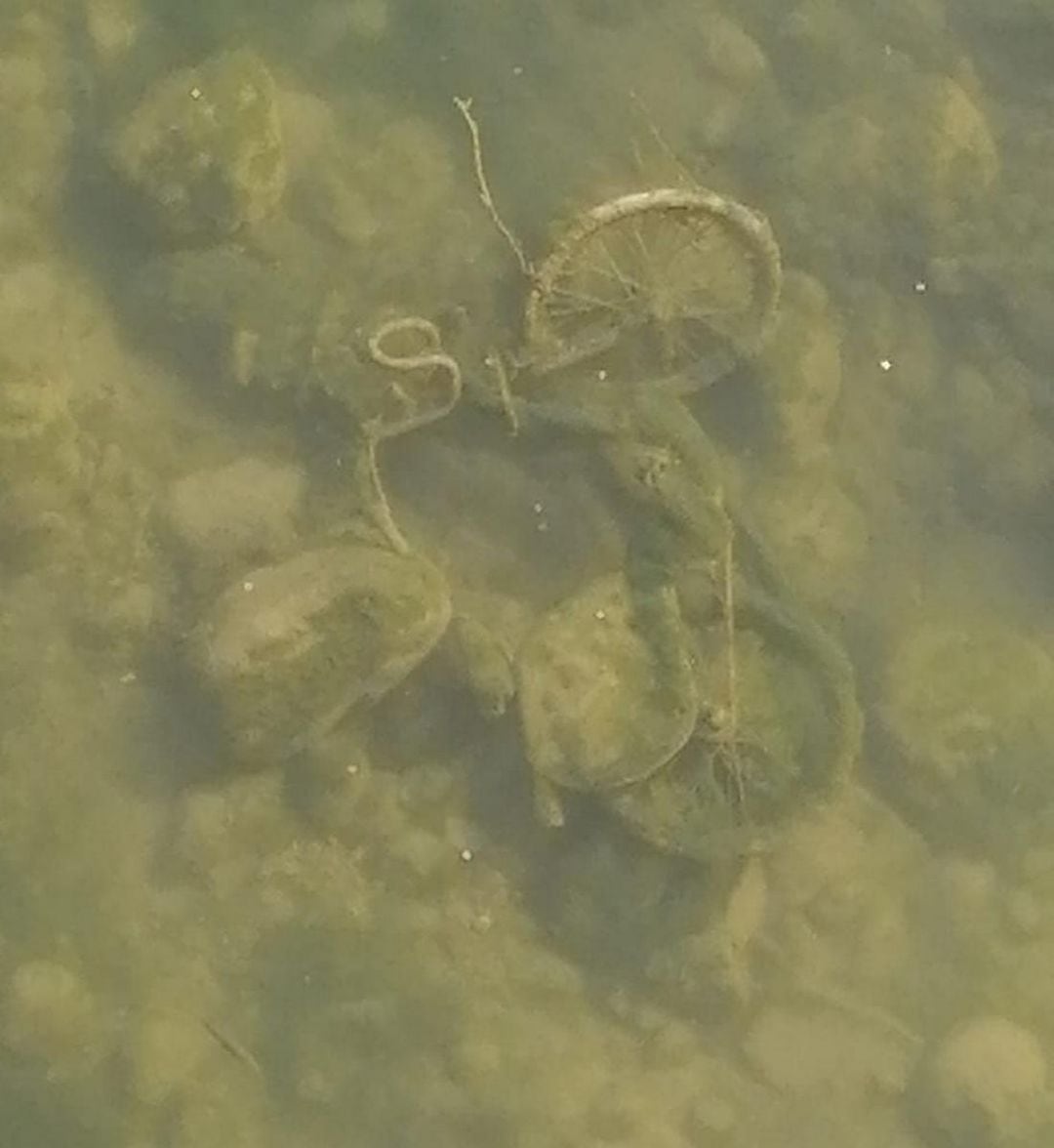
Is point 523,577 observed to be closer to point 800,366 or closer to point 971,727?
point 800,366

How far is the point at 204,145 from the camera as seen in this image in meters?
3.28

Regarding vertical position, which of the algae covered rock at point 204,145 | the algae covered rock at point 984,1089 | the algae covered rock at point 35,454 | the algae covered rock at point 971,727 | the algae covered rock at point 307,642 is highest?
the algae covered rock at point 204,145

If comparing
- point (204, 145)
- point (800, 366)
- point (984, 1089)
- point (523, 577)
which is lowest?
point (984, 1089)

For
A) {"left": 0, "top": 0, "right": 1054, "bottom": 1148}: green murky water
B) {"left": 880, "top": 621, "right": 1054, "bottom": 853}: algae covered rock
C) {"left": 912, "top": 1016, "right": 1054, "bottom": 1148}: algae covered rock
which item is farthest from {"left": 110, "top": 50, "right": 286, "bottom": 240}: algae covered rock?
{"left": 912, "top": 1016, "right": 1054, "bottom": 1148}: algae covered rock

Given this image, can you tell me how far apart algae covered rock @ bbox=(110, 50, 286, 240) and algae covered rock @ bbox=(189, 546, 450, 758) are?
679 mm

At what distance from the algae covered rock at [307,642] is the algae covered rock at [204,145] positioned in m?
0.68

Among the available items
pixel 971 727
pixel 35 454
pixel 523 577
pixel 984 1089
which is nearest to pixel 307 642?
pixel 523 577

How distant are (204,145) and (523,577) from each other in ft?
3.32

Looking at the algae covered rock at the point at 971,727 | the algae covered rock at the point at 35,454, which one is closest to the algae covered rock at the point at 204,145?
the algae covered rock at the point at 35,454

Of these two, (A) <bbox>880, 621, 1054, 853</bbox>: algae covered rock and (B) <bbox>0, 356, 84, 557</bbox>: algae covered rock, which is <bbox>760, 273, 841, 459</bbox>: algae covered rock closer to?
(A) <bbox>880, 621, 1054, 853</bbox>: algae covered rock

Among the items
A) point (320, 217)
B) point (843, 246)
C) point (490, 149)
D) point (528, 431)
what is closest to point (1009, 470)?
point (843, 246)

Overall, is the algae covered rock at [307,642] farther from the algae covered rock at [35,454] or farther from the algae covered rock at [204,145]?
the algae covered rock at [204,145]

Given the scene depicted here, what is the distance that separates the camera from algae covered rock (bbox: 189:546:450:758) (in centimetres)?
325

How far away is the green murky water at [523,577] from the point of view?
3326mm
